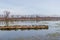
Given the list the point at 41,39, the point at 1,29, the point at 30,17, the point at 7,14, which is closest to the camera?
the point at 41,39

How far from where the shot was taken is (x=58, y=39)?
1102 centimetres

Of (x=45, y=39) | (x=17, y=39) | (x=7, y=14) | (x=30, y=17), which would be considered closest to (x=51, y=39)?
(x=45, y=39)

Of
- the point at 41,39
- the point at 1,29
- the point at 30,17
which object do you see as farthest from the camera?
the point at 30,17

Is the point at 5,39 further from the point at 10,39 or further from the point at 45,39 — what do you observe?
the point at 45,39

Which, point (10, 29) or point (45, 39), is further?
point (10, 29)

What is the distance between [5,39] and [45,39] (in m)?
2.82

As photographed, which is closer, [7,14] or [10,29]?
[10,29]

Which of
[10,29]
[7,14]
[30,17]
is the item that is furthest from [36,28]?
[30,17]

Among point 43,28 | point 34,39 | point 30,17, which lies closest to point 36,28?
point 43,28

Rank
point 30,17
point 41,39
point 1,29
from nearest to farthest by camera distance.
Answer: point 41,39, point 1,29, point 30,17

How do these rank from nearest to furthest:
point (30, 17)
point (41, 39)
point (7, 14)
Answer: point (41, 39) < point (7, 14) < point (30, 17)

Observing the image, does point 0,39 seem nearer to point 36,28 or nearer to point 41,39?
point 41,39

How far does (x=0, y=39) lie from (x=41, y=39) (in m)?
2.89

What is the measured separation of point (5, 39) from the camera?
11.4 m
